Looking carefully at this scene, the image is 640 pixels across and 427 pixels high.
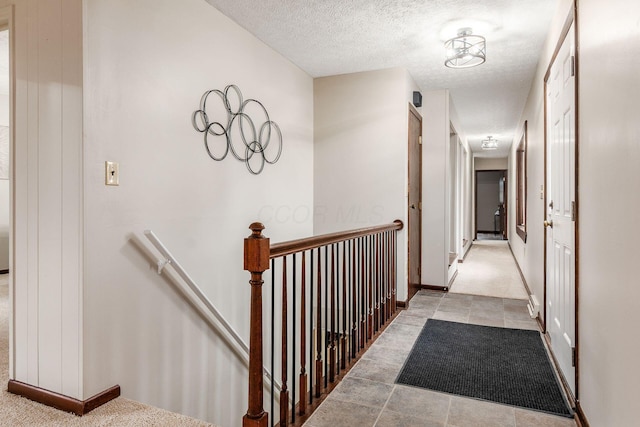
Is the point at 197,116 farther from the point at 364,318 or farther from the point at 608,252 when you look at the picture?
the point at 608,252

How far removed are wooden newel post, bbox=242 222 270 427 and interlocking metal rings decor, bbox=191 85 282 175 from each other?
1225 millimetres

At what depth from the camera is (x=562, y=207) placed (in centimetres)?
237

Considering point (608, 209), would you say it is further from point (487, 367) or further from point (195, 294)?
point (195, 294)

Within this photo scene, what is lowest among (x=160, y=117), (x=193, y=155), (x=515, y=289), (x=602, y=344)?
(x=515, y=289)

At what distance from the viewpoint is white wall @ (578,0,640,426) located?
1.21 metres

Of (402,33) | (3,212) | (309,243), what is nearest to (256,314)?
(309,243)

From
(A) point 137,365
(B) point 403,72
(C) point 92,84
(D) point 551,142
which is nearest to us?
(C) point 92,84

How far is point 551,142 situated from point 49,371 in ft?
10.9

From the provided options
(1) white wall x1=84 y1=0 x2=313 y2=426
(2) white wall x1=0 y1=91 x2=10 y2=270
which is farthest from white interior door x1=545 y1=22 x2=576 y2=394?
(2) white wall x1=0 y1=91 x2=10 y2=270

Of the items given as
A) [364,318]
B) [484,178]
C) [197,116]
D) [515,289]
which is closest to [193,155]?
[197,116]

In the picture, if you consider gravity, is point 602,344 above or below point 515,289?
above

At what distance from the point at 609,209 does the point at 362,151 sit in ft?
8.78

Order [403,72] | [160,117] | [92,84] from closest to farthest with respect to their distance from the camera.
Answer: [92,84], [160,117], [403,72]

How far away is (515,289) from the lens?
15.5 feet
